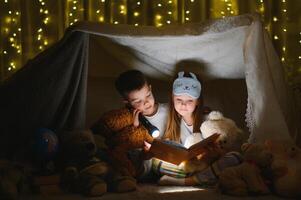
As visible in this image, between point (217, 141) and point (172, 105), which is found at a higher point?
point (172, 105)

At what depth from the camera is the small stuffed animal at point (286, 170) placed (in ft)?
6.23

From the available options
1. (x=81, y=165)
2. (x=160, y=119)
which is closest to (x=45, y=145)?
(x=81, y=165)

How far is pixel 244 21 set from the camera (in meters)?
2.21

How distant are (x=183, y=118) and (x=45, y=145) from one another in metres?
0.74

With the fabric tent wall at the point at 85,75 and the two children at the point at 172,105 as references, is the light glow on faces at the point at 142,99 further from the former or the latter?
the fabric tent wall at the point at 85,75

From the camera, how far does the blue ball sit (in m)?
2.03

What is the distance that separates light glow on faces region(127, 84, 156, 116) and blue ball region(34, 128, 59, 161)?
46 cm

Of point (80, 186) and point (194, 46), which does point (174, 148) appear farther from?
point (194, 46)

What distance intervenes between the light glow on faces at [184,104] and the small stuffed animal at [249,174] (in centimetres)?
41

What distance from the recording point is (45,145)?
2.03m

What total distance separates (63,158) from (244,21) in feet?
3.38

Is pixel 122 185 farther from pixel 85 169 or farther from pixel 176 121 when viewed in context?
pixel 176 121

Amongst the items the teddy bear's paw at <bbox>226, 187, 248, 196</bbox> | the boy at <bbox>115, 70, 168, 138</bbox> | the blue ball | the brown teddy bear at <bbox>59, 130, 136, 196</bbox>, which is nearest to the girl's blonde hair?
the boy at <bbox>115, 70, 168, 138</bbox>

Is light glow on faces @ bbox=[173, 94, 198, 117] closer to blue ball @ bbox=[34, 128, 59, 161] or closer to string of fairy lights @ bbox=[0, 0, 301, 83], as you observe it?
blue ball @ bbox=[34, 128, 59, 161]
